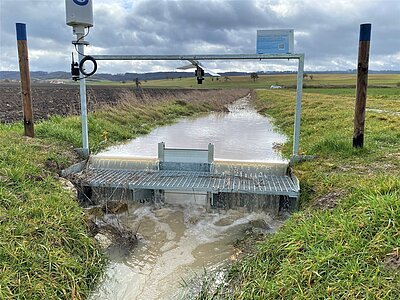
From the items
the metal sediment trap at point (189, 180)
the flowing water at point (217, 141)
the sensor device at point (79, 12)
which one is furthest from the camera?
the flowing water at point (217, 141)

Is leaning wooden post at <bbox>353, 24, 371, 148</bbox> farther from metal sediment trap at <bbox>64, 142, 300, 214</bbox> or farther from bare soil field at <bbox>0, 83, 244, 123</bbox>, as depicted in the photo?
bare soil field at <bbox>0, 83, 244, 123</bbox>

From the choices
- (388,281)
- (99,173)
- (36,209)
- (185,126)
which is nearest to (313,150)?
(99,173)

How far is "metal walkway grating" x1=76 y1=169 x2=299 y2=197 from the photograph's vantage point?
5.47 meters

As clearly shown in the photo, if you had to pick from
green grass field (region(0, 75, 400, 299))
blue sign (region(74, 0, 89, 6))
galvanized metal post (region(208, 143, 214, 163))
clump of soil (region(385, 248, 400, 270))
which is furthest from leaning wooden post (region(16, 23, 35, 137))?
clump of soil (region(385, 248, 400, 270))

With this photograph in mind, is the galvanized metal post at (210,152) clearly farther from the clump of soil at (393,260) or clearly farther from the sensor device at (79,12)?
the clump of soil at (393,260)

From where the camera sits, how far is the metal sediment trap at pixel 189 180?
5574mm

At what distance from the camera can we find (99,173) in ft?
21.3

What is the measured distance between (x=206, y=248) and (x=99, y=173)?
2.83m

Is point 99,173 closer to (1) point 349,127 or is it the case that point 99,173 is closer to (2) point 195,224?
(2) point 195,224

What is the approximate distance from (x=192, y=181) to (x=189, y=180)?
92mm

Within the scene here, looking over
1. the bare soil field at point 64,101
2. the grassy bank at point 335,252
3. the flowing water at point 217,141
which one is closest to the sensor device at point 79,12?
the flowing water at point 217,141

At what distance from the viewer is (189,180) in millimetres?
6008

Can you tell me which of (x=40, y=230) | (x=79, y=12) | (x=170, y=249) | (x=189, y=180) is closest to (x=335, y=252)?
(x=170, y=249)

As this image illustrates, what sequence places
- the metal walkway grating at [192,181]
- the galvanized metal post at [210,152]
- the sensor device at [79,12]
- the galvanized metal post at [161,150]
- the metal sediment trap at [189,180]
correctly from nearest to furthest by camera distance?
the metal walkway grating at [192,181] → the metal sediment trap at [189,180] → the sensor device at [79,12] → the galvanized metal post at [210,152] → the galvanized metal post at [161,150]
